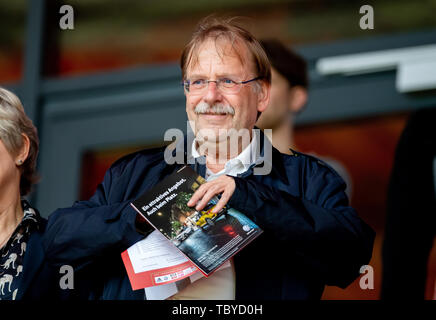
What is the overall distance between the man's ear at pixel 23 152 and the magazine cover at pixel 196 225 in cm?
69

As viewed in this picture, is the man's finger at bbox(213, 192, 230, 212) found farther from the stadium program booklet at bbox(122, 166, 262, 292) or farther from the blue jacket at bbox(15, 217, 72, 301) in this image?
the blue jacket at bbox(15, 217, 72, 301)

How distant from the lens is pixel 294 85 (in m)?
3.36

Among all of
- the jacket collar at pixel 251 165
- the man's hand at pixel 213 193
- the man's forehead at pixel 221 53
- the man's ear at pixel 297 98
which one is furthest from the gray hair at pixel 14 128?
the man's ear at pixel 297 98

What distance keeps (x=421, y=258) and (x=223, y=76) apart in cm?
160

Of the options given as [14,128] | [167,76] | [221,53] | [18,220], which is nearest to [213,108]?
[221,53]

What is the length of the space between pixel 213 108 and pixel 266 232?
1.42 ft

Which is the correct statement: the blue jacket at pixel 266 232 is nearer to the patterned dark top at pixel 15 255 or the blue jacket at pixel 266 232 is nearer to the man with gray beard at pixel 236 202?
the man with gray beard at pixel 236 202

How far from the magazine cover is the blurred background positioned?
6.58 feet

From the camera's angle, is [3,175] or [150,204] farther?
[3,175]

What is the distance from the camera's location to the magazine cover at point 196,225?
196cm

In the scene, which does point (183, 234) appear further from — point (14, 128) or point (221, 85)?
point (14, 128)

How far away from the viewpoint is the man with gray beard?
200 centimetres
